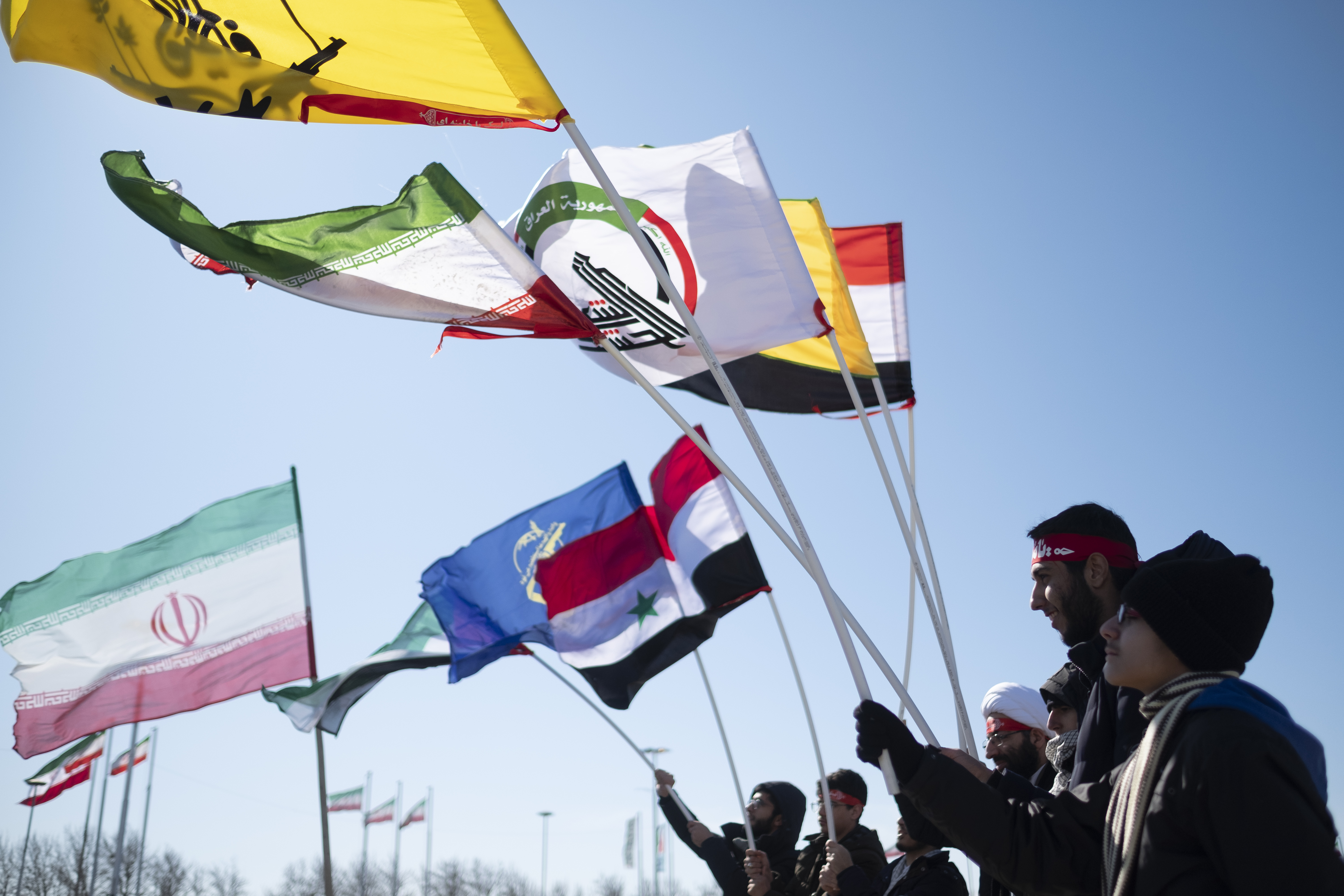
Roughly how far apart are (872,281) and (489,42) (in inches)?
158

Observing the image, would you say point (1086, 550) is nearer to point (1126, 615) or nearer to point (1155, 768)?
point (1126, 615)

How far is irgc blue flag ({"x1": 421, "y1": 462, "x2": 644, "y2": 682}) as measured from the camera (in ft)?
32.5

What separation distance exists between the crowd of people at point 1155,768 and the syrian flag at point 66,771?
2475cm

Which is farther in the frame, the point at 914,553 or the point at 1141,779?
the point at 914,553

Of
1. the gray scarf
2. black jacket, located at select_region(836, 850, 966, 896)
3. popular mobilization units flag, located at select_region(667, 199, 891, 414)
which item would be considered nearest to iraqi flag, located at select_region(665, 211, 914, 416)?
popular mobilization units flag, located at select_region(667, 199, 891, 414)

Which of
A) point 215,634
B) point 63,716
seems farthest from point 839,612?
point 63,716

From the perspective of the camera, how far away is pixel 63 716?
39.7 ft

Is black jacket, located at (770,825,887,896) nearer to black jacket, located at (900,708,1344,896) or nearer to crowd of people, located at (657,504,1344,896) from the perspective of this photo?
crowd of people, located at (657,504,1344,896)

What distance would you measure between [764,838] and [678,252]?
13.8 feet

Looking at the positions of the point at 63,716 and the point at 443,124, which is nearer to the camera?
the point at 443,124

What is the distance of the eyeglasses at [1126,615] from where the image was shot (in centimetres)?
223

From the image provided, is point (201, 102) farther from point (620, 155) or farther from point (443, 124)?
point (620, 155)

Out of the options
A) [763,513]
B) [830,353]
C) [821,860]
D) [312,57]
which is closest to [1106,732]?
[763,513]

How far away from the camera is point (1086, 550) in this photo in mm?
3143
